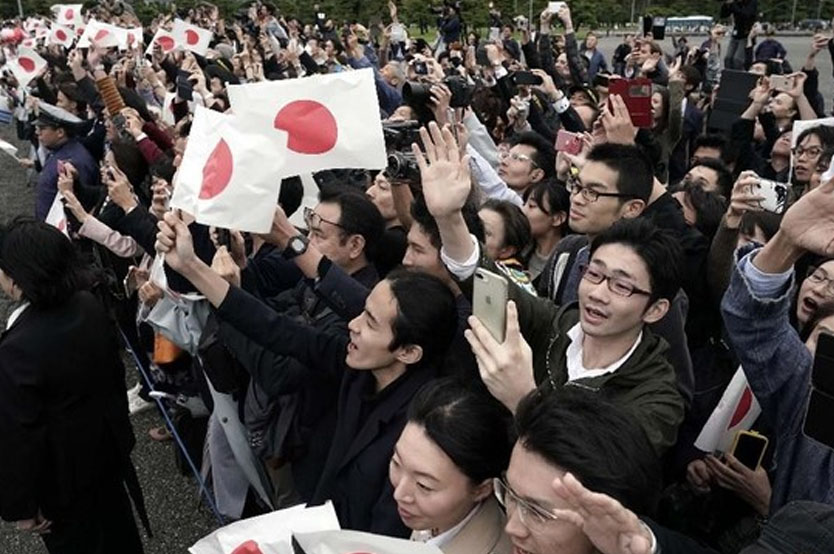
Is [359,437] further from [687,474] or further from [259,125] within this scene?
[259,125]

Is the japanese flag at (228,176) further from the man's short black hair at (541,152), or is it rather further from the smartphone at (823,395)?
the man's short black hair at (541,152)

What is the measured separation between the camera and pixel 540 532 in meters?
1.41

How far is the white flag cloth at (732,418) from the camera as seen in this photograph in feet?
6.98

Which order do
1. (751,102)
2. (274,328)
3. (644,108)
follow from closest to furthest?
(274,328) → (644,108) → (751,102)

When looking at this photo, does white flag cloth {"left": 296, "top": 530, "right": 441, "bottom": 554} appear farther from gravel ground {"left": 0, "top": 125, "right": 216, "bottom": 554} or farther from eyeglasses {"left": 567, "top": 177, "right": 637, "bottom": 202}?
gravel ground {"left": 0, "top": 125, "right": 216, "bottom": 554}

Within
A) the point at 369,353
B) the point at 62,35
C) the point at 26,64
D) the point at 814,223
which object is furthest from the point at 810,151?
the point at 62,35

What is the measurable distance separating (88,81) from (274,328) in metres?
5.64

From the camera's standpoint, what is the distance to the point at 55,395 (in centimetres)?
260

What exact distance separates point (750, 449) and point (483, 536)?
33.1 inches

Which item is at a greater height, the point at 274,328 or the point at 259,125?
the point at 259,125

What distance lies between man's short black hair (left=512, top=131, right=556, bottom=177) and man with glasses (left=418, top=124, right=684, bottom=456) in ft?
6.81

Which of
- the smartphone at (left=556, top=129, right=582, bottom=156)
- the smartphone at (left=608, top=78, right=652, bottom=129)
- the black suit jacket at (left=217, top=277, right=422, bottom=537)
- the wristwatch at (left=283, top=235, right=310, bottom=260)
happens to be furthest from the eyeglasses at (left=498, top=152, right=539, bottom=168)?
the black suit jacket at (left=217, top=277, right=422, bottom=537)

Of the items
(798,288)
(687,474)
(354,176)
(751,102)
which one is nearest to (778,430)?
(687,474)

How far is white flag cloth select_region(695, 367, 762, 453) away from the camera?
83.7 inches
